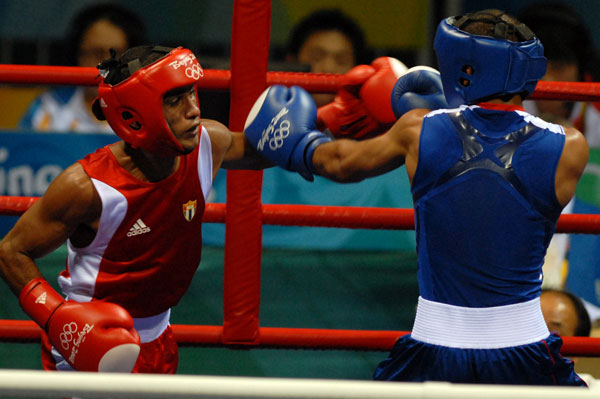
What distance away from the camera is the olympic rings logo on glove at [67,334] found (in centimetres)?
168

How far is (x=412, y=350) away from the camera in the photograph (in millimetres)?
1711

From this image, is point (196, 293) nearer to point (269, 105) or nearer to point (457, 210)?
point (269, 105)

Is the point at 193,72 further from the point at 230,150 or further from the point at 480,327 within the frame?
the point at 480,327

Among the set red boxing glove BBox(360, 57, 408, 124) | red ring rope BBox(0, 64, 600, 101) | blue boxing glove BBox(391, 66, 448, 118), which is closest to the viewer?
blue boxing glove BBox(391, 66, 448, 118)

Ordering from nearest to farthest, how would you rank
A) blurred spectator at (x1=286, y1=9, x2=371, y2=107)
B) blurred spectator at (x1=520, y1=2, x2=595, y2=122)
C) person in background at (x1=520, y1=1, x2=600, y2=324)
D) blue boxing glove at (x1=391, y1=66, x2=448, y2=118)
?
1. blue boxing glove at (x1=391, y1=66, x2=448, y2=118)
2. person in background at (x1=520, y1=1, x2=600, y2=324)
3. blurred spectator at (x1=520, y1=2, x2=595, y2=122)
4. blurred spectator at (x1=286, y1=9, x2=371, y2=107)

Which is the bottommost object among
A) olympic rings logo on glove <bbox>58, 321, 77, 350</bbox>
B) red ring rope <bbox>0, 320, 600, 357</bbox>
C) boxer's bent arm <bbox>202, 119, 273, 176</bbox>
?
red ring rope <bbox>0, 320, 600, 357</bbox>

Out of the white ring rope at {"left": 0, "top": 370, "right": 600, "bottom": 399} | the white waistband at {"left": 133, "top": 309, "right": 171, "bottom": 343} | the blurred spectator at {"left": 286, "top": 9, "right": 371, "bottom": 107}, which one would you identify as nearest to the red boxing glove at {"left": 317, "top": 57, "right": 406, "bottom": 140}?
the white waistband at {"left": 133, "top": 309, "right": 171, "bottom": 343}

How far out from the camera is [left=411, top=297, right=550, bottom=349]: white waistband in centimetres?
166

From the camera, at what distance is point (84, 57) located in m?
4.22

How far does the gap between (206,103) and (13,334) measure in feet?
6.65

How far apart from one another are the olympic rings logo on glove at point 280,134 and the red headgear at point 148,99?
0.22 meters

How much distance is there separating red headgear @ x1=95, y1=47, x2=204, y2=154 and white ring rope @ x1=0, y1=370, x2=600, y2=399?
2.56 ft

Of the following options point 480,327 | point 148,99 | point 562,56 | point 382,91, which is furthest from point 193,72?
point 562,56

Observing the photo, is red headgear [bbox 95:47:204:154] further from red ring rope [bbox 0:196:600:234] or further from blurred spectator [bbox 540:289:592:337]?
blurred spectator [bbox 540:289:592:337]
